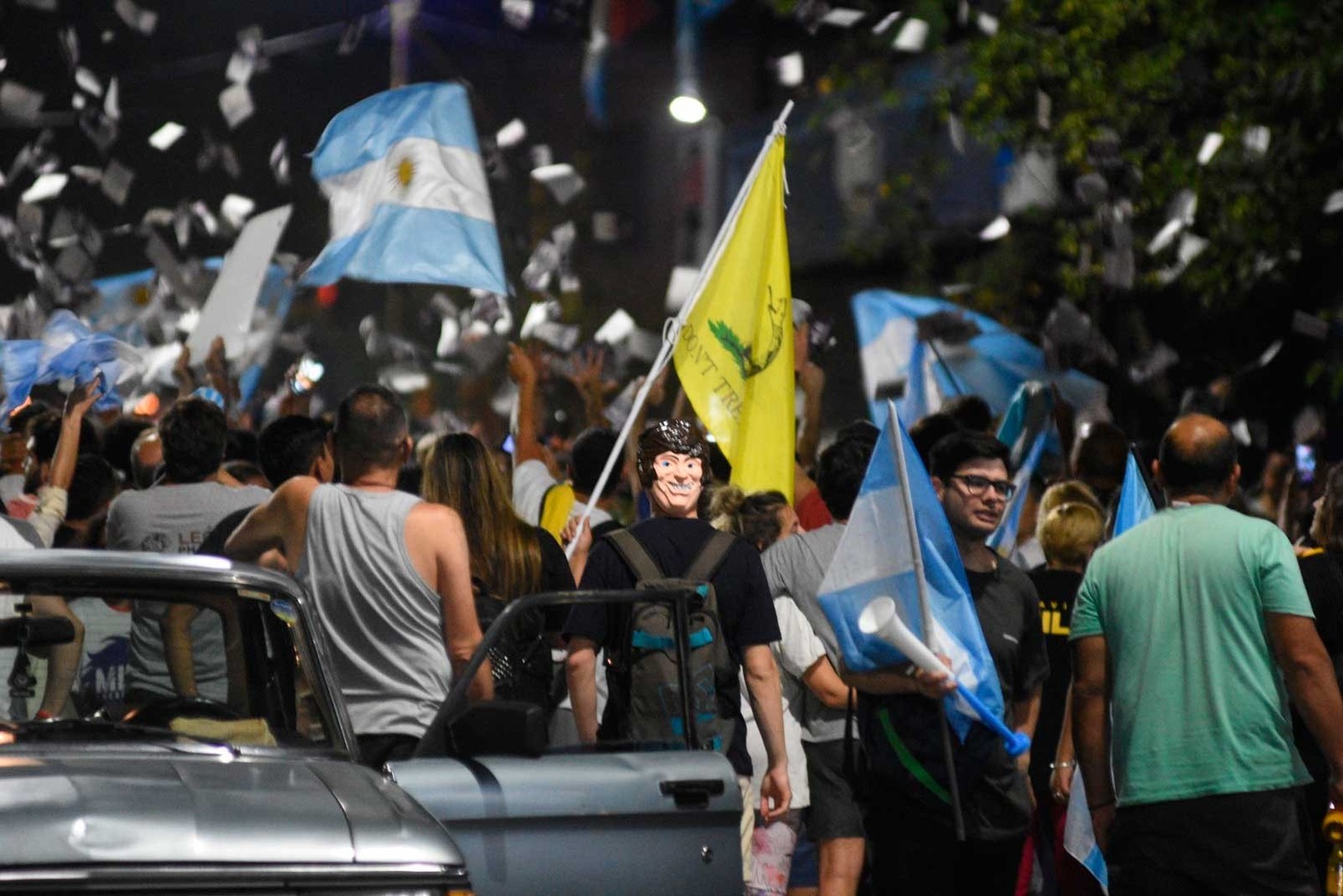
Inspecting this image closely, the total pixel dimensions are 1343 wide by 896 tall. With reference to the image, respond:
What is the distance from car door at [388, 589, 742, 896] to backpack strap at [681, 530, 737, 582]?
2.79ft

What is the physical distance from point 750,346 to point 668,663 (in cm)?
338

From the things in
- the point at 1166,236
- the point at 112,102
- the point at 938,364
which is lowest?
the point at 938,364

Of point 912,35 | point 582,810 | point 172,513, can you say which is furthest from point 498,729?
point 912,35

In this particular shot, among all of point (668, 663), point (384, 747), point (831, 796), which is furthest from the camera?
point (831, 796)

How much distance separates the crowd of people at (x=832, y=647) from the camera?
5773mm

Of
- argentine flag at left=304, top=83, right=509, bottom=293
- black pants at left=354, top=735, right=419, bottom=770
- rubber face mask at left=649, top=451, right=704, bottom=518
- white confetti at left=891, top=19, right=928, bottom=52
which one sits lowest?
black pants at left=354, top=735, right=419, bottom=770

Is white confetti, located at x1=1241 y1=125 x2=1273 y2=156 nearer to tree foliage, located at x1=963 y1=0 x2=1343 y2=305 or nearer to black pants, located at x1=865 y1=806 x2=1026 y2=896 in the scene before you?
tree foliage, located at x1=963 y1=0 x2=1343 y2=305

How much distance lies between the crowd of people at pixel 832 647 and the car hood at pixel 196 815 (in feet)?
1.41

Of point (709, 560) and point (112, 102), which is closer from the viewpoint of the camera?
point (709, 560)

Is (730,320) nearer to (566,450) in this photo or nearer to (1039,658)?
(1039,658)

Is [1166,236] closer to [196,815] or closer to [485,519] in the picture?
[485,519]

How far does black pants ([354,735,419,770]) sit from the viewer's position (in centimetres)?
609

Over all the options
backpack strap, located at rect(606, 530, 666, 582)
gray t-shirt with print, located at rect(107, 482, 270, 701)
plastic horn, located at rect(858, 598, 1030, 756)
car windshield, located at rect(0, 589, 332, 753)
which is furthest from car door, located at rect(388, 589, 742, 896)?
gray t-shirt with print, located at rect(107, 482, 270, 701)

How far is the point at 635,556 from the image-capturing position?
6.37 metres
